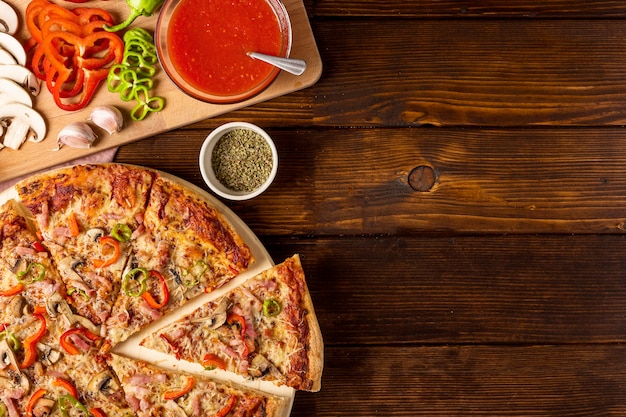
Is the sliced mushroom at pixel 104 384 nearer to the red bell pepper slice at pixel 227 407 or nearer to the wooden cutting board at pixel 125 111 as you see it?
the red bell pepper slice at pixel 227 407

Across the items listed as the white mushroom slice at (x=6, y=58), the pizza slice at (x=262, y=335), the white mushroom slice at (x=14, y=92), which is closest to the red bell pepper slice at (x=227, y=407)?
the pizza slice at (x=262, y=335)

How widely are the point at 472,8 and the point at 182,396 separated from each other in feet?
12.1

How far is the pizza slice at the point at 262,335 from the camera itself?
14.6 ft

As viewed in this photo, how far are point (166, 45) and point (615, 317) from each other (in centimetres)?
404

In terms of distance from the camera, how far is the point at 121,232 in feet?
14.8

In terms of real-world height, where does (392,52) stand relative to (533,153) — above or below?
above

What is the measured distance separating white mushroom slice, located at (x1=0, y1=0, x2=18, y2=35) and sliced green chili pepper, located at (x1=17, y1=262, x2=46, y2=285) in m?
1.73

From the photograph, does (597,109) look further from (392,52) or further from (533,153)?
(392,52)

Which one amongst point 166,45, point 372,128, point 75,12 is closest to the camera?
point 166,45

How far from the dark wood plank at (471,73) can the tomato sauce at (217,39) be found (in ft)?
2.47

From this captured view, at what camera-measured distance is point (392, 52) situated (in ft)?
16.5

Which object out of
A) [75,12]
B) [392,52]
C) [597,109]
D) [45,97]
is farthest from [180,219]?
[597,109]

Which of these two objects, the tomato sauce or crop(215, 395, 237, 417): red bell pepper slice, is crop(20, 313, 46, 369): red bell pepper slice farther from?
the tomato sauce

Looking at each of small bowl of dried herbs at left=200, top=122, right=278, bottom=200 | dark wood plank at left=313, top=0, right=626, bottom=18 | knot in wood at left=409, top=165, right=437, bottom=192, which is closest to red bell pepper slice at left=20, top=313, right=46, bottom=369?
small bowl of dried herbs at left=200, top=122, right=278, bottom=200
